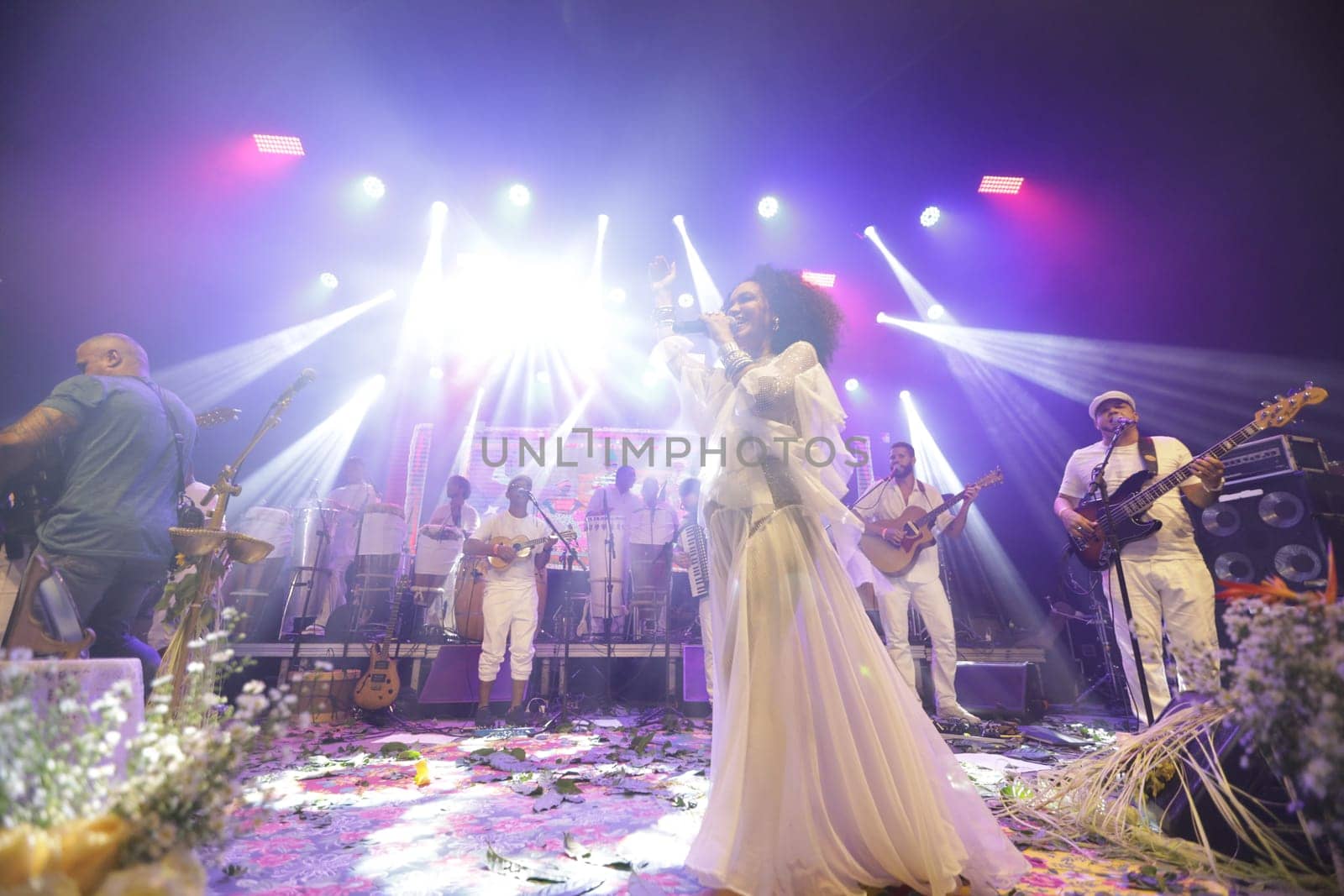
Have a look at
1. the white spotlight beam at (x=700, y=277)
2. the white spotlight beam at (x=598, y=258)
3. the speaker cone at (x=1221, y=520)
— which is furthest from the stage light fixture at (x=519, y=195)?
the speaker cone at (x=1221, y=520)

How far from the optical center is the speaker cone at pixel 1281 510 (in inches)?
195

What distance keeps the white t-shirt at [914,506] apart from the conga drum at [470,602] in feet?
15.3

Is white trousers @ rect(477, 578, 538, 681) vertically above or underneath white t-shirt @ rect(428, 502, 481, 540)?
underneath

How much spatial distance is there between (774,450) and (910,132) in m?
6.79

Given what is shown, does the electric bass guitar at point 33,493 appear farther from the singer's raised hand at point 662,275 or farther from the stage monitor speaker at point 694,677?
the stage monitor speaker at point 694,677

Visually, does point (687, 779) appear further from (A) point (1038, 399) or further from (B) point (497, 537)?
(A) point (1038, 399)

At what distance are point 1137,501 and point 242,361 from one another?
511 inches

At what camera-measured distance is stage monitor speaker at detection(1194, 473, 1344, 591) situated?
485 centimetres

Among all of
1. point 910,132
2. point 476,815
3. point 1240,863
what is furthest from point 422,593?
point 910,132

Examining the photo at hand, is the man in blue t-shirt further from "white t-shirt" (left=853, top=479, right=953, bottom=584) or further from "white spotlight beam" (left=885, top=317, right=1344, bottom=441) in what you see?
"white spotlight beam" (left=885, top=317, right=1344, bottom=441)

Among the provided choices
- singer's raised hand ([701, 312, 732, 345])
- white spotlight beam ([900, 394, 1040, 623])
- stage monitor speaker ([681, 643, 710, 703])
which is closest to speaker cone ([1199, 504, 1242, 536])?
white spotlight beam ([900, 394, 1040, 623])

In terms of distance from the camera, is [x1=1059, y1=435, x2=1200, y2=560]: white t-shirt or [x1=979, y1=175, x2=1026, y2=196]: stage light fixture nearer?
[x1=1059, y1=435, x2=1200, y2=560]: white t-shirt

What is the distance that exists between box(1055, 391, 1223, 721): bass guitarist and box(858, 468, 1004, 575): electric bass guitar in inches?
63.8

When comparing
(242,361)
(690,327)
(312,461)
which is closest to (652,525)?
(690,327)
